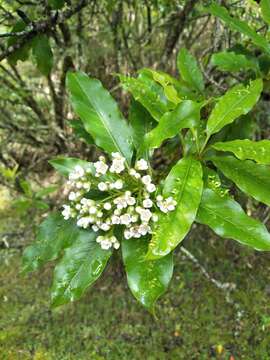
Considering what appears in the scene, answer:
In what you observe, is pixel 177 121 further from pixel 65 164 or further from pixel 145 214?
pixel 65 164

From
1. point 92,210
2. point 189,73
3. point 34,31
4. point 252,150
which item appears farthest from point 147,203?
point 34,31

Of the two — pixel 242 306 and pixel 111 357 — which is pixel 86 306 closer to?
pixel 111 357

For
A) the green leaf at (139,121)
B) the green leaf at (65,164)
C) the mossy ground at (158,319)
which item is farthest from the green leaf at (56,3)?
the mossy ground at (158,319)

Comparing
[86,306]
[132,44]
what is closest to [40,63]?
[132,44]

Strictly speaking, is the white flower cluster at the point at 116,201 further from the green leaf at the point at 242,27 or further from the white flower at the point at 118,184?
the green leaf at the point at 242,27

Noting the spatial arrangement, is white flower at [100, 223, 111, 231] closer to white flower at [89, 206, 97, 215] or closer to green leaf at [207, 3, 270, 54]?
white flower at [89, 206, 97, 215]

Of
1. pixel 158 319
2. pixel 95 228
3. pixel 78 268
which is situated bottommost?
pixel 158 319

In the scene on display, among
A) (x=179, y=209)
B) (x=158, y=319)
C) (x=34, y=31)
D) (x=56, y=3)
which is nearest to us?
(x=179, y=209)
